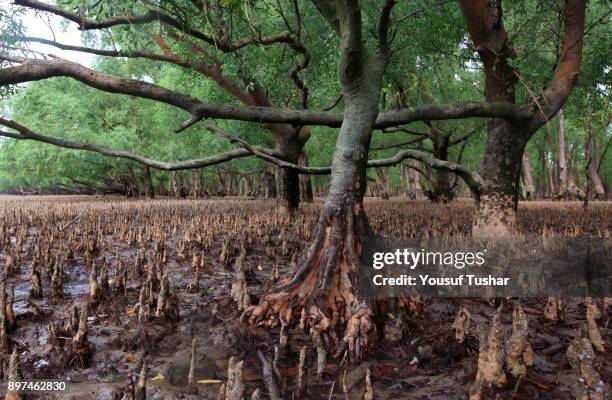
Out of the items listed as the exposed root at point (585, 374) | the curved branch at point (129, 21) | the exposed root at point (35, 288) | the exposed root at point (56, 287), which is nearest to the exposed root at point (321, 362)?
the exposed root at point (585, 374)

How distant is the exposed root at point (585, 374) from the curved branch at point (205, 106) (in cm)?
326

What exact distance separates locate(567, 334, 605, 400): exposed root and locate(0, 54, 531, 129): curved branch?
3.26m

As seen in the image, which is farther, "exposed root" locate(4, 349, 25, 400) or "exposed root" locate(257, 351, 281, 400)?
"exposed root" locate(257, 351, 281, 400)

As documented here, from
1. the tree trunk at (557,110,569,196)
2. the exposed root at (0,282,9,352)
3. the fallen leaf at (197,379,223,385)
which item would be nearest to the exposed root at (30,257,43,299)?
the exposed root at (0,282,9,352)

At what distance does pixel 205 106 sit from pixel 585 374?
3723 millimetres

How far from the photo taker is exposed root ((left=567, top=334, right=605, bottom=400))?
1877 mm

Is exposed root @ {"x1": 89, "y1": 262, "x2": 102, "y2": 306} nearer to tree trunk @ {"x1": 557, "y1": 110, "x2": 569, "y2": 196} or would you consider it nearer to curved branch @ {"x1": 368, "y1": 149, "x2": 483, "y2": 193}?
curved branch @ {"x1": 368, "y1": 149, "x2": 483, "y2": 193}

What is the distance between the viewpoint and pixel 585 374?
6.49 ft

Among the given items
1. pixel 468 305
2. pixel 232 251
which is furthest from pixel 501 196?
pixel 232 251

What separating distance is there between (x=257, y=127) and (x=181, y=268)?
9.03m

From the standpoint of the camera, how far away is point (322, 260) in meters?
3.28

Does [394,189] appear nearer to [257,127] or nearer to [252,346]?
[257,127]

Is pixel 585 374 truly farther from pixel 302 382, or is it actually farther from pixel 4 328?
pixel 4 328

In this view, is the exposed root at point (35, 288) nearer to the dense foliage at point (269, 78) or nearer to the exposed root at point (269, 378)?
the exposed root at point (269, 378)
